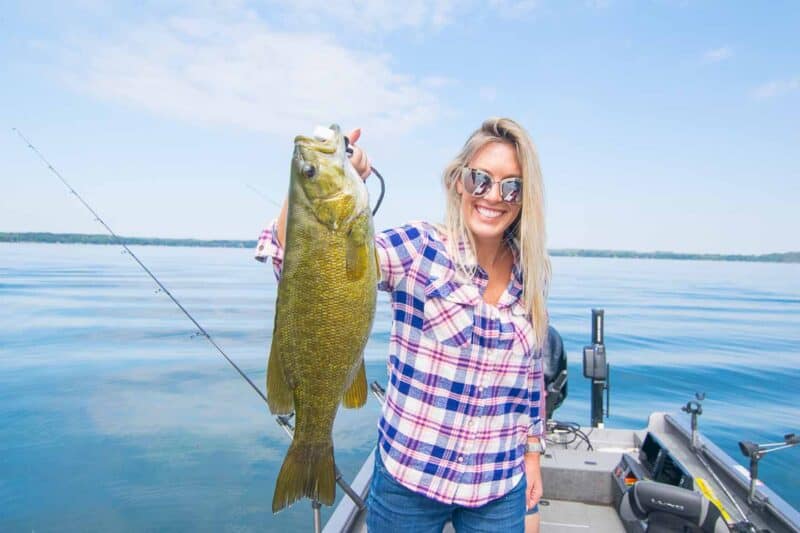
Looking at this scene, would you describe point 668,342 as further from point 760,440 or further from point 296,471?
point 296,471

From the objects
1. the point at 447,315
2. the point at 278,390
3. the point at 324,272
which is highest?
the point at 324,272

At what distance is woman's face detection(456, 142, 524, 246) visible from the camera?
6.37 ft

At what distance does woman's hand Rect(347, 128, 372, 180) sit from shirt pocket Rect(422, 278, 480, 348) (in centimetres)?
47

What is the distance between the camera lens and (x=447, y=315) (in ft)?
6.07

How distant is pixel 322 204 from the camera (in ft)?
5.03

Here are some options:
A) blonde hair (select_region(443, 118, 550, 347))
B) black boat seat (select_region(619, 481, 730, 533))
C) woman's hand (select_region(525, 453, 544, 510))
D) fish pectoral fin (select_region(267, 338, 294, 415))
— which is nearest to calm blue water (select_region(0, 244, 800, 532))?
black boat seat (select_region(619, 481, 730, 533))

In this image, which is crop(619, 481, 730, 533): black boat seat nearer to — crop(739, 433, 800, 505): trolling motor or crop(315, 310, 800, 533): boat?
crop(315, 310, 800, 533): boat

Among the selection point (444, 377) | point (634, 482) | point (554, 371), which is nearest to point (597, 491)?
point (634, 482)

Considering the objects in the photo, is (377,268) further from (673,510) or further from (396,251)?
(673,510)

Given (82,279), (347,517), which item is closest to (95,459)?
(347,517)

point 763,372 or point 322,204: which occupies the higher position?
point 322,204

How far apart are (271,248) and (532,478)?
1491 mm

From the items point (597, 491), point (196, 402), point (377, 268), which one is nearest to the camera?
point (377, 268)

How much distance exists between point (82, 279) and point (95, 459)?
96.5ft
